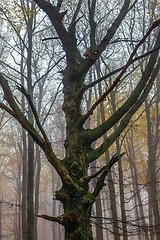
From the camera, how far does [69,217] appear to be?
5.74ft

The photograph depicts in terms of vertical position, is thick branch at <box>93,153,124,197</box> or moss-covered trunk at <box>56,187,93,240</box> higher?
thick branch at <box>93,153,124,197</box>

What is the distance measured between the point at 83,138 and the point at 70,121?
241mm

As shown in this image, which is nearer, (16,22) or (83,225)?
(83,225)

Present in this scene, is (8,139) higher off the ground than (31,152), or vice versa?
(8,139)

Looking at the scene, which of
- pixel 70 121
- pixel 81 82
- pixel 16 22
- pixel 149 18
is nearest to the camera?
pixel 70 121

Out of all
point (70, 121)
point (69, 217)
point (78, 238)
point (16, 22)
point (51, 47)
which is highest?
point (51, 47)

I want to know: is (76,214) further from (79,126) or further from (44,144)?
(79,126)

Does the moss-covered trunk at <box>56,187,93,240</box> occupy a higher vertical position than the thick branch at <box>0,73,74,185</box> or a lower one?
lower

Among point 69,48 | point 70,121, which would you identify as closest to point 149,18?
point 69,48

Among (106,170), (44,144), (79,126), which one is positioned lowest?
(106,170)

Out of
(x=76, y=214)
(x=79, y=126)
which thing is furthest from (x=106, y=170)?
(x=79, y=126)

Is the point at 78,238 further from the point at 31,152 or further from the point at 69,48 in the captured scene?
the point at 31,152

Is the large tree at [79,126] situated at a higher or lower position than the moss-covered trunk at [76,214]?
higher

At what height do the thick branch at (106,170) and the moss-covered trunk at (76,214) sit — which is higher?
the thick branch at (106,170)
